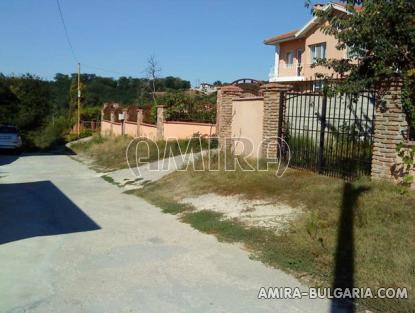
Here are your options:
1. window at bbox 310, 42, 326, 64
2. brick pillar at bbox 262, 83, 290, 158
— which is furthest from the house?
brick pillar at bbox 262, 83, 290, 158

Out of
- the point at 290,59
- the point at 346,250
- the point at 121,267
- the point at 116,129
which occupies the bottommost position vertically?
the point at 121,267

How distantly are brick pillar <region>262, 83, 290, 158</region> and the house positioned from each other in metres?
23.7

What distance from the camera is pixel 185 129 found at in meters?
19.3

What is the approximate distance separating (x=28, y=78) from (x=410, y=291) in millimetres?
35772

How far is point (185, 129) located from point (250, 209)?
37.2 feet

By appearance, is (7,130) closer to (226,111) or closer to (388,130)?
(226,111)

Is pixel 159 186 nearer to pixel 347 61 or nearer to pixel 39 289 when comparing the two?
pixel 347 61

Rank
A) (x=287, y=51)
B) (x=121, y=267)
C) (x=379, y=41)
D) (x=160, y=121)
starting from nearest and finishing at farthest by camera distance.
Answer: (x=121, y=267), (x=379, y=41), (x=160, y=121), (x=287, y=51)

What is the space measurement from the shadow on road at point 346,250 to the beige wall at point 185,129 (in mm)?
10485

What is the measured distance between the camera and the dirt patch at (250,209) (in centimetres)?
730

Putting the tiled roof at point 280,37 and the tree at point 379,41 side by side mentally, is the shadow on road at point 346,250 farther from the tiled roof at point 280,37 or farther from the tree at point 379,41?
the tiled roof at point 280,37

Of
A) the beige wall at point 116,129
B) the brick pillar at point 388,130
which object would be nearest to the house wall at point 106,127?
the beige wall at point 116,129

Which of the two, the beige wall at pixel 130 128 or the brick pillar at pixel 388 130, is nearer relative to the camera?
the brick pillar at pixel 388 130

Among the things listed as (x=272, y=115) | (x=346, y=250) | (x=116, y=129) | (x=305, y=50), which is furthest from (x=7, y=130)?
(x=305, y=50)
